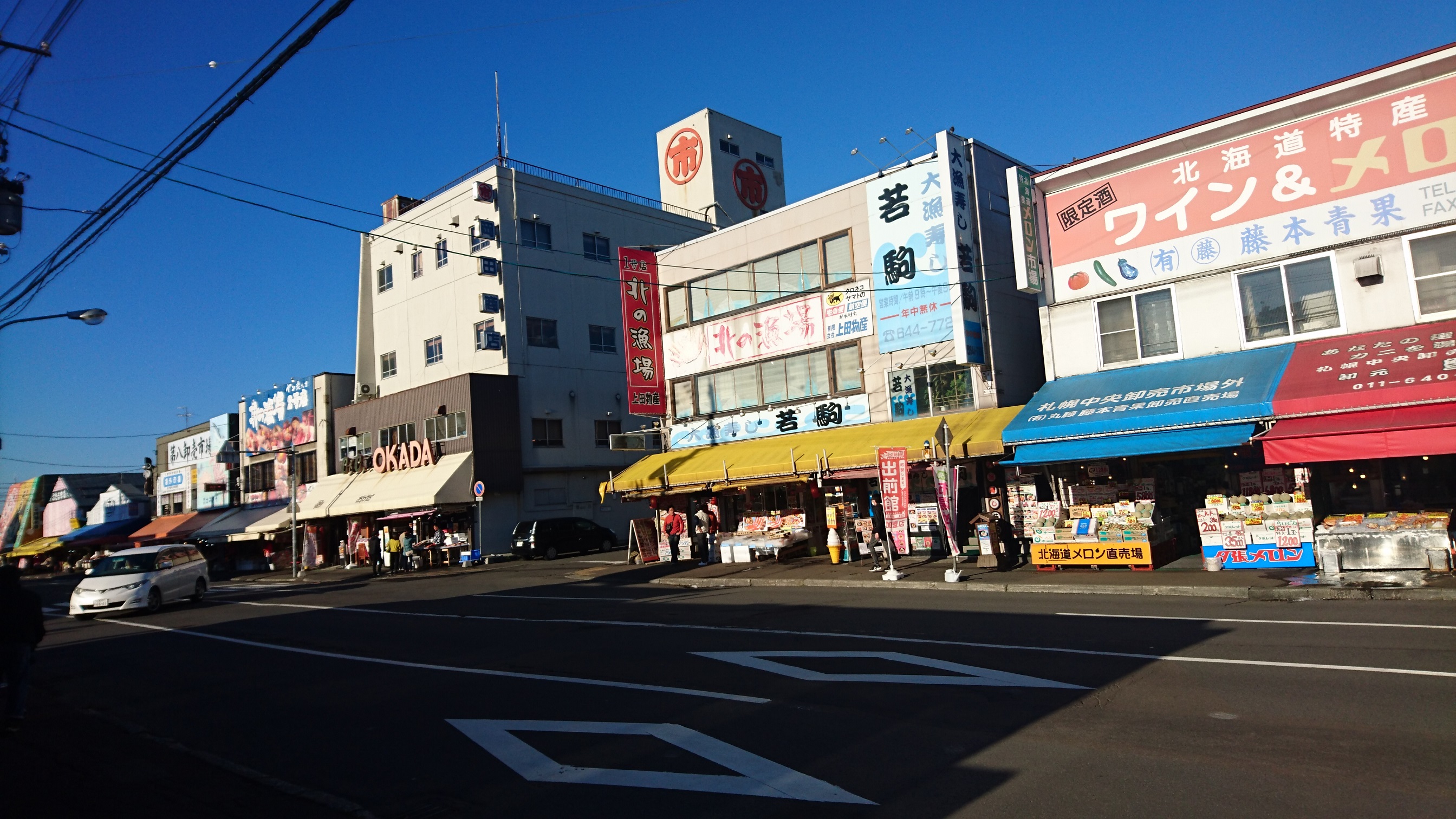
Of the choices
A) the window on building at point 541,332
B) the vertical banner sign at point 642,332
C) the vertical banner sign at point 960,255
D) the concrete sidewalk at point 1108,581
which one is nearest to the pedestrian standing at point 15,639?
the concrete sidewalk at point 1108,581

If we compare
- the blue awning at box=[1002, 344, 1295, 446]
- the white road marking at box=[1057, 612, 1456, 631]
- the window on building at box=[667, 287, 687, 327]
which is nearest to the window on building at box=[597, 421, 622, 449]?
the window on building at box=[667, 287, 687, 327]

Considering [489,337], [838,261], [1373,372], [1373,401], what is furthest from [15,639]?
[489,337]

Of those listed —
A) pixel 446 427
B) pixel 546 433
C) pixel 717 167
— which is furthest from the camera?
pixel 717 167

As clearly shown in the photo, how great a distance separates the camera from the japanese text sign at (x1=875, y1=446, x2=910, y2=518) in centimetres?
1877

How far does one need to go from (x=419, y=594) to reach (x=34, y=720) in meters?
13.1

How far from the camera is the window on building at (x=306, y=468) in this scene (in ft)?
149

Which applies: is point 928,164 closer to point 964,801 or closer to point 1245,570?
point 1245,570

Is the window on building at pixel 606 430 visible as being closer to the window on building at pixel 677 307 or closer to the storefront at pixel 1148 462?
the window on building at pixel 677 307

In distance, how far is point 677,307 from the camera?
27.7 meters

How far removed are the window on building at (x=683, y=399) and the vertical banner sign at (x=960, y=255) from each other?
32.2ft

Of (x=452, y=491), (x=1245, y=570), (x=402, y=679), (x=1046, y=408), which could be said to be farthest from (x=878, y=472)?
(x=452, y=491)

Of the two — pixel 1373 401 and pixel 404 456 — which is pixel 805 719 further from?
pixel 404 456

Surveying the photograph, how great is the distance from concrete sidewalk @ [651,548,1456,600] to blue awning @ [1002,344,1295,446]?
2.40 metres

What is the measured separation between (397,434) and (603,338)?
34.7ft
